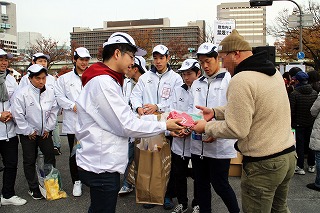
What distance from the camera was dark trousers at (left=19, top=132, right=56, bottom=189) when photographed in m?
4.59

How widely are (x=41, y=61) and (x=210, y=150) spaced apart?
13.0 feet

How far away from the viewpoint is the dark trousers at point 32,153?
15.1 feet

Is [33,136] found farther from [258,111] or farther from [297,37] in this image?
[297,37]

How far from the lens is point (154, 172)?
3.94 m

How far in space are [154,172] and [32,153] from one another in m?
1.96

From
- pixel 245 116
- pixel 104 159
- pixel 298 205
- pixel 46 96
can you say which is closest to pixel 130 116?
pixel 104 159

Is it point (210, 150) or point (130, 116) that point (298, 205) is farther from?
point (130, 116)

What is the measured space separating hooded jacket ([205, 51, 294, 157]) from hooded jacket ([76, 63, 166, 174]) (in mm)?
693

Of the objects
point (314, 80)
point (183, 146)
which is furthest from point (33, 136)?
point (314, 80)

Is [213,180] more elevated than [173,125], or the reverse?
[173,125]

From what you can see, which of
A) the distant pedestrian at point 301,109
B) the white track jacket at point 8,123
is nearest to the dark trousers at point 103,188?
the white track jacket at point 8,123

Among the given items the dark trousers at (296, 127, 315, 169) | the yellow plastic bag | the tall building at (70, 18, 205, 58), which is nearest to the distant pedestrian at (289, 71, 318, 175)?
the dark trousers at (296, 127, 315, 169)

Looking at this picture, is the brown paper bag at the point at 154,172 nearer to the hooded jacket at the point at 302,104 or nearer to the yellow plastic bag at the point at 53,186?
the yellow plastic bag at the point at 53,186

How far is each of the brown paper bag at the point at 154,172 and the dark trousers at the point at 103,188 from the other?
4.49ft
